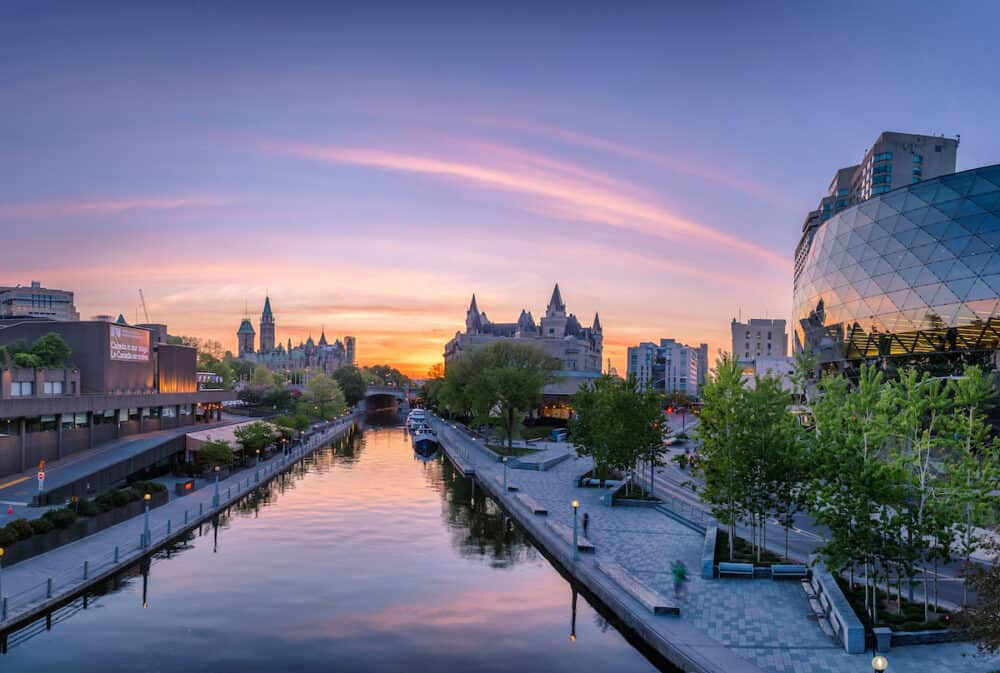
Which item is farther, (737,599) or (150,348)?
(150,348)

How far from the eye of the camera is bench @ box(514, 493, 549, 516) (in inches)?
1699

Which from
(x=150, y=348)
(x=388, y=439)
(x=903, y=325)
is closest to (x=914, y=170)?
(x=903, y=325)

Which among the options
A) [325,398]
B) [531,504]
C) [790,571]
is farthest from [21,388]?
[325,398]

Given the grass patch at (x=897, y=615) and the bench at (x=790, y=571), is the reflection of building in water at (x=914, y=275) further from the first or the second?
the grass patch at (x=897, y=615)

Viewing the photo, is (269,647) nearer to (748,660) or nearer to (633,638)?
(633,638)

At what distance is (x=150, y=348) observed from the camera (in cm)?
7338

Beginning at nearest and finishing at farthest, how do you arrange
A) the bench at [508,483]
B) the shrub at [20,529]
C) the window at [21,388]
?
1. the shrub at [20,529]
2. the bench at [508,483]
3. the window at [21,388]

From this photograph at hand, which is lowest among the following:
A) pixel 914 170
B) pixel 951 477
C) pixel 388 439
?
pixel 388 439

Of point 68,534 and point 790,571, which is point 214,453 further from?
point 790,571

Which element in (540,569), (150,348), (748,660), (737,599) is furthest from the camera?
(150,348)

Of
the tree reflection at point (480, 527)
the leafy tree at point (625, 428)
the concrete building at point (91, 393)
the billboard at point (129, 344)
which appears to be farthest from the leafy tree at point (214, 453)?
the leafy tree at point (625, 428)

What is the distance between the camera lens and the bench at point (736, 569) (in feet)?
Answer: 94.5

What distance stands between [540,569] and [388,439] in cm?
8006

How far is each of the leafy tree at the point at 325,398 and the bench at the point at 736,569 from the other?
10681 centimetres
